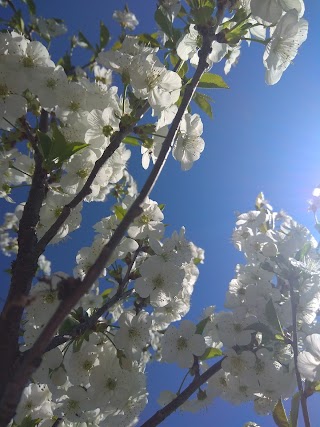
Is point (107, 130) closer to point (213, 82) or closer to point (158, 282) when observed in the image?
point (213, 82)

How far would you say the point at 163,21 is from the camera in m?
1.42

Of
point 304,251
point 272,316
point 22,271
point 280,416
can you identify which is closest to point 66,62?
point 22,271

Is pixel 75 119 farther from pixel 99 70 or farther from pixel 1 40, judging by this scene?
pixel 99 70

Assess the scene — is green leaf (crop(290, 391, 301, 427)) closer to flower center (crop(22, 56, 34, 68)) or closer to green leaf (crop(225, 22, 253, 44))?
green leaf (crop(225, 22, 253, 44))

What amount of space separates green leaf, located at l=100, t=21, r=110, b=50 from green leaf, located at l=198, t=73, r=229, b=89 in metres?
0.88

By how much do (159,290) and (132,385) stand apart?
1.11 feet

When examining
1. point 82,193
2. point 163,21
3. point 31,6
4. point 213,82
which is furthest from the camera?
point 31,6

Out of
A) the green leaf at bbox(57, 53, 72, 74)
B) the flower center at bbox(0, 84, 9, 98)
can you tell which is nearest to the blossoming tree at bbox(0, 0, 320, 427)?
the flower center at bbox(0, 84, 9, 98)

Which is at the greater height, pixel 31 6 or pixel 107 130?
pixel 31 6

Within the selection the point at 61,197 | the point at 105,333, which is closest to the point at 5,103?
the point at 61,197

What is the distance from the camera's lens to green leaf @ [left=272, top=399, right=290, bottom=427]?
5.17ft

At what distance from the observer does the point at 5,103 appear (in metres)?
1.34

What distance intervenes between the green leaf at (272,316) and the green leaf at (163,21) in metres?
1.03

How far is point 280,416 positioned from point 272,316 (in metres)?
0.39
